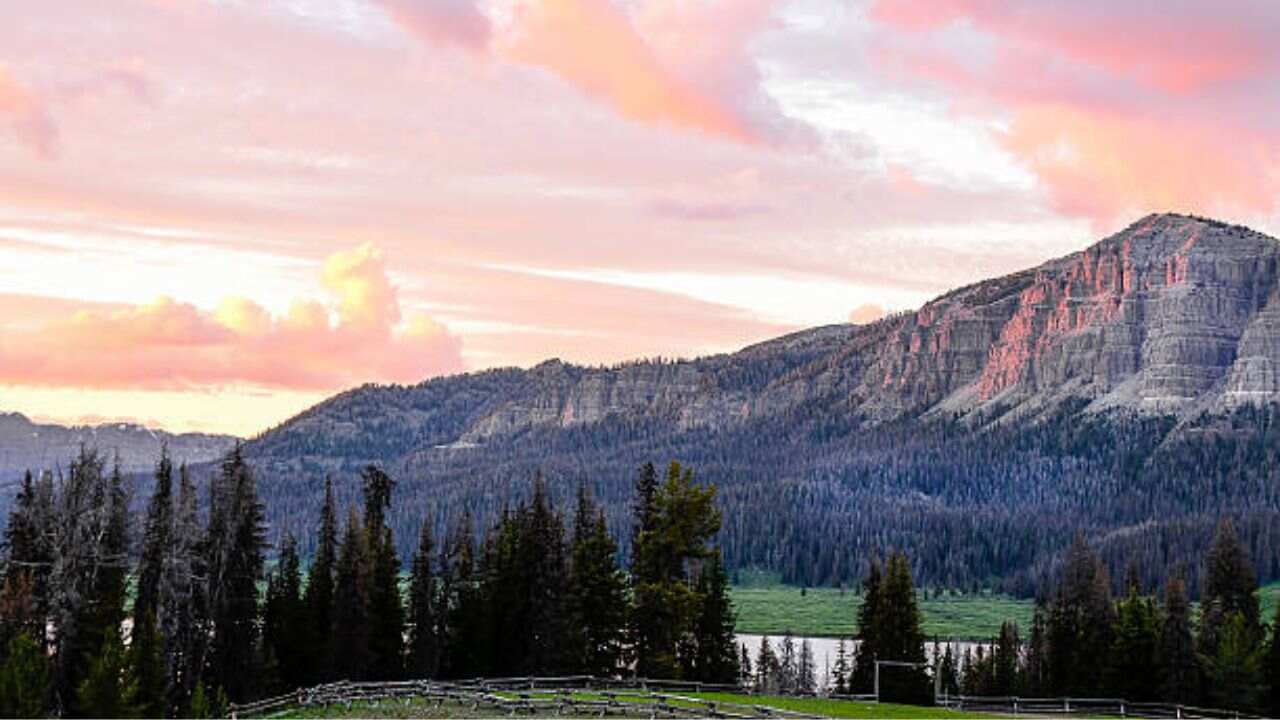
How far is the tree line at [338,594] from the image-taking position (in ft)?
258

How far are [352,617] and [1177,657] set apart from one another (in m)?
48.9

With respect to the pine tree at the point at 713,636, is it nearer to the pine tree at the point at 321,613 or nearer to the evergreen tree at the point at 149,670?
the pine tree at the point at 321,613

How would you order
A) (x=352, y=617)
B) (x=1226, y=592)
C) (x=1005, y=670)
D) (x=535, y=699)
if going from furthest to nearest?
(x=1005, y=670) < (x=1226, y=592) < (x=352, y=617) < (x=535, y=699)

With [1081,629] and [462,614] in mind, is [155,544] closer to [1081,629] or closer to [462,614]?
[462,614]

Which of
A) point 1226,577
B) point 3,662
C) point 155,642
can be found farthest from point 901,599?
point 3,662

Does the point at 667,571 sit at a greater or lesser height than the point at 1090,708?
greater

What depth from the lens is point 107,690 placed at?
67938 mm

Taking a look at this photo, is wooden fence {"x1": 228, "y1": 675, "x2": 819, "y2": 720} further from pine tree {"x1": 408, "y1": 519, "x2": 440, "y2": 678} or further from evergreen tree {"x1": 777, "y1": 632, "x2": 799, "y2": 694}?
evergreen tree {"x1": 777, "y1": 632, "x2": 799, "y2": 694}

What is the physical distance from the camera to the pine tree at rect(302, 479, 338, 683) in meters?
93.3

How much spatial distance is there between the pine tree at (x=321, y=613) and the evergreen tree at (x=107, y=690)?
2409 centimetres

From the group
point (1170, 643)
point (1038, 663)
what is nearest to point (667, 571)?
point (1170, 643)

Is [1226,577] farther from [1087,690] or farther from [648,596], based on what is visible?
[648,596]

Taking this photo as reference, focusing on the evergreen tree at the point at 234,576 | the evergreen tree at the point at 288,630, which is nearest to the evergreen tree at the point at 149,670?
the evergreen tree at the point at 234,576

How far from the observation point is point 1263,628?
99.8 meters
